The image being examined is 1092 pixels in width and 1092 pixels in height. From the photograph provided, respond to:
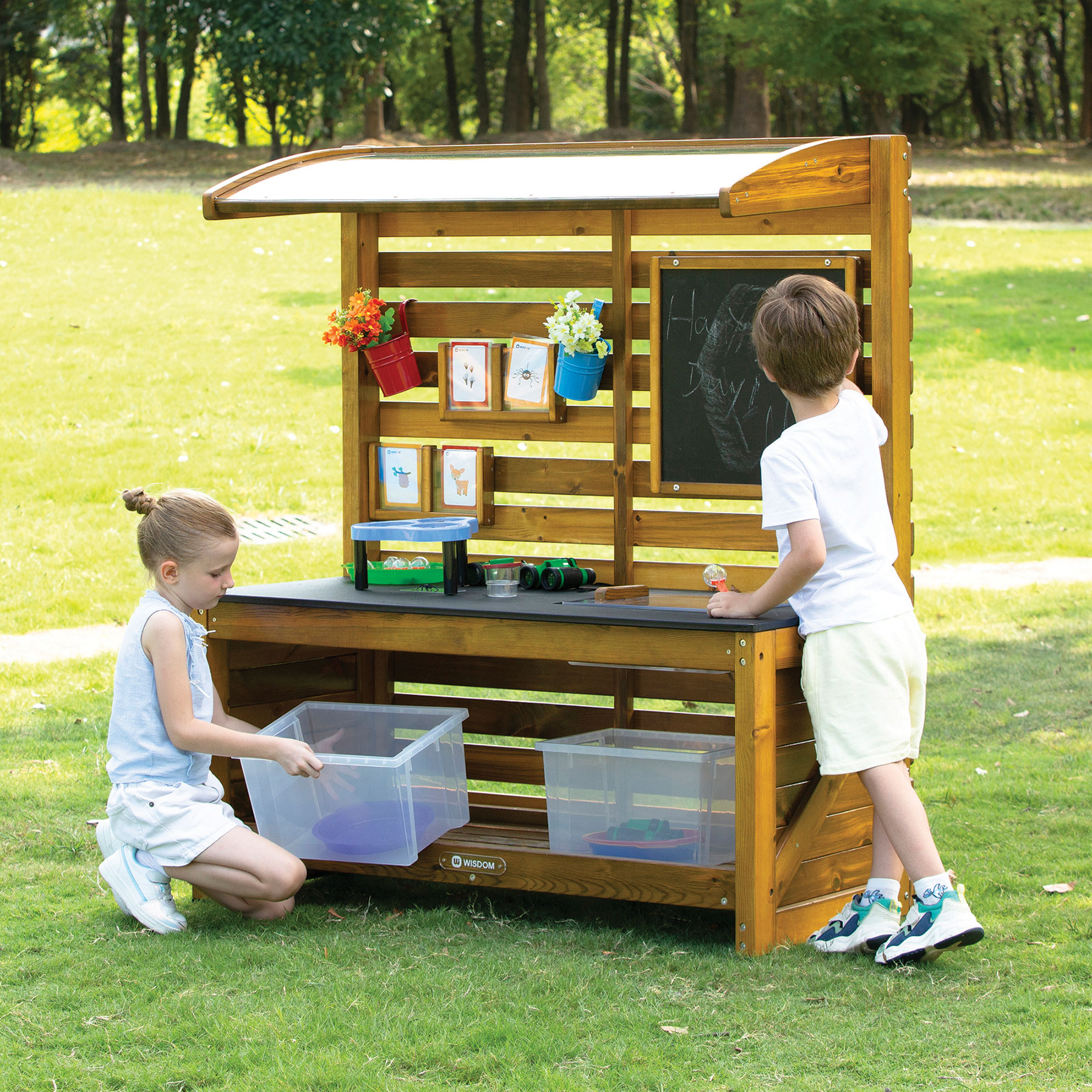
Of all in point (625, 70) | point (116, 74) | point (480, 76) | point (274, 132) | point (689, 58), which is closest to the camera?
point (274, 132)

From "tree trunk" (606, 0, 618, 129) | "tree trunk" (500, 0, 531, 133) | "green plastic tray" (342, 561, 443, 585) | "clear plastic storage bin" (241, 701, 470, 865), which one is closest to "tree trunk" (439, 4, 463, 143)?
"tree trunk" (606, 0, 618, 129)

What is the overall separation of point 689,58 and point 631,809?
1147 inches

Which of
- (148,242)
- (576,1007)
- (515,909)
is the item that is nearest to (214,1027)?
(576,1007)

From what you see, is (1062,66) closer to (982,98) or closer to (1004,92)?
(1004,92)

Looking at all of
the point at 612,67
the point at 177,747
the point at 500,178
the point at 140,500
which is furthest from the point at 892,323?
the point at 612,67

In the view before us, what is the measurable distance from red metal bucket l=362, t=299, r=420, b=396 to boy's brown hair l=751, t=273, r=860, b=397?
1500 mm

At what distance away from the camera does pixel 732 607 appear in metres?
3.65

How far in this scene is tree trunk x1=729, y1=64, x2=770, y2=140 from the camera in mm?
26984

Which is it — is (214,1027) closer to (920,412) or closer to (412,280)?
(412,280)

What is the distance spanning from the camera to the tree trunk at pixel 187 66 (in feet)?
80.8

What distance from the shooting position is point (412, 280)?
4797 mm

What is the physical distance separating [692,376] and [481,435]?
800 millimetres

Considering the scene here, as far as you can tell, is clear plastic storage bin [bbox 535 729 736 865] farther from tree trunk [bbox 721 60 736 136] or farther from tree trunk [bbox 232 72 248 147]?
tree trunk [bbox 721 60 736 136]

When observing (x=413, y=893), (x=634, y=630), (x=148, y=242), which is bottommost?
(x=413, y=893)
